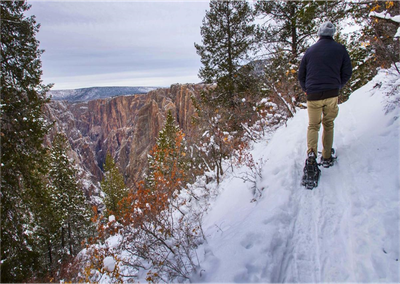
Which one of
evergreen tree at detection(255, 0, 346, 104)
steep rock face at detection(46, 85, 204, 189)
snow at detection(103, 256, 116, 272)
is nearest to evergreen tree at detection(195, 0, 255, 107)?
evergreen tree at detection(255, 0, 346, 104)

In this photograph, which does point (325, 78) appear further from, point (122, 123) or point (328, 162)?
point (122, 123)

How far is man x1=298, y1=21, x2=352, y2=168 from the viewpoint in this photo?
3.12 m

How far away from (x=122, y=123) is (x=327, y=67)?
99178 mm

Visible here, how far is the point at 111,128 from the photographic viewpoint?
3944 inches

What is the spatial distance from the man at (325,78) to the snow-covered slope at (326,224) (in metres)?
0.50

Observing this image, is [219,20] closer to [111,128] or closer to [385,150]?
[385,150]

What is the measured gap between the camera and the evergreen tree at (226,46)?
12.3 metres

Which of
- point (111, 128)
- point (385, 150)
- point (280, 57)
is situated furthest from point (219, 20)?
point (111, 128)

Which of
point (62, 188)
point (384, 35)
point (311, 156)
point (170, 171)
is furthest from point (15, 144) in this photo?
point (62, 188)

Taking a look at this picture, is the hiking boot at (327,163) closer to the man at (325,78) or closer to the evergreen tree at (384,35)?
the man at (325,78)

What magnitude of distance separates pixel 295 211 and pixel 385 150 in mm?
1625

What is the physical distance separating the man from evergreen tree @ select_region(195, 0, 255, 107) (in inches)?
337

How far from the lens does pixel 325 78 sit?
124 inches

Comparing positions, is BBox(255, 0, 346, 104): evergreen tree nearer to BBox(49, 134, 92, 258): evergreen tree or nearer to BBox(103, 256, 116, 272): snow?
BBox(103, 256, 116, 272): snow
